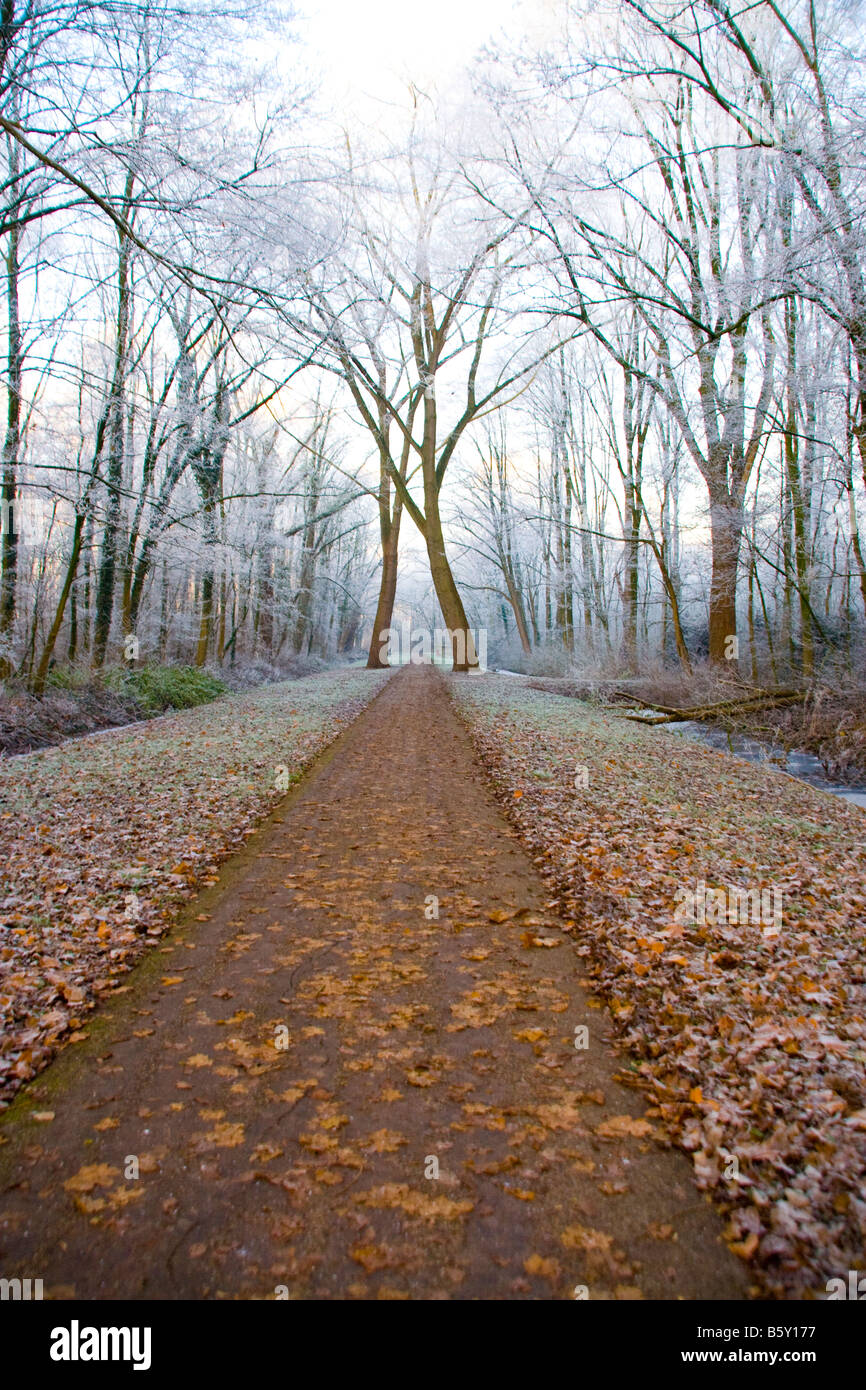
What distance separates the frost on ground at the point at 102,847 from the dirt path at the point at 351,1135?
0.22 m

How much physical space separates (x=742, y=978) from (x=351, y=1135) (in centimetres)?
193

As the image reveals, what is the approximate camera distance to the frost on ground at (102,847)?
3.08m

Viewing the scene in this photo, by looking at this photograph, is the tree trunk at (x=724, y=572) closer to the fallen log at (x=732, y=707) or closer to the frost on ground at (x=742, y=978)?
the fallen log at (x=732, y=707)

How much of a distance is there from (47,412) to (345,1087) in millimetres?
17121

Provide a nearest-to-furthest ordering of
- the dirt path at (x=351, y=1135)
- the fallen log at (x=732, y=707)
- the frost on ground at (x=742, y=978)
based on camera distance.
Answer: the dirt path at (x=351, y=1135)
the frost on ground at (x=742, y=978)
the fallen log at (x=732, y=707)

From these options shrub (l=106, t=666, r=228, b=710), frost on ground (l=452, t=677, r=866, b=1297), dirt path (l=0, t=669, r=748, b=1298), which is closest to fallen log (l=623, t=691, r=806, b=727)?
frost on ground (l=452, t=677, r=866, b=1297)

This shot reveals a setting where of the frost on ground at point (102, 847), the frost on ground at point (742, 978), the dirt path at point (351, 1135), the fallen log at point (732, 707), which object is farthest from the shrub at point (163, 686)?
the dirt path at point (351, 1135)

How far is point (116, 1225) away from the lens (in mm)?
1946

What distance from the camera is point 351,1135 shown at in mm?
2283

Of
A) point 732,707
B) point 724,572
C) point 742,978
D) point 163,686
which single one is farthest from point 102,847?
point 724,572

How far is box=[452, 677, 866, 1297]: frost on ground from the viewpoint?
6.46ft

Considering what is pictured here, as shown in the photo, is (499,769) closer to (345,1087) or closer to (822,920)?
(822,920)

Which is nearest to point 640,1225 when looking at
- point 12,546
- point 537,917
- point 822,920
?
point 537,917

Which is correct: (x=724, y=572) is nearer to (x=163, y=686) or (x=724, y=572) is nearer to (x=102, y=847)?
(x=163, y=686)
